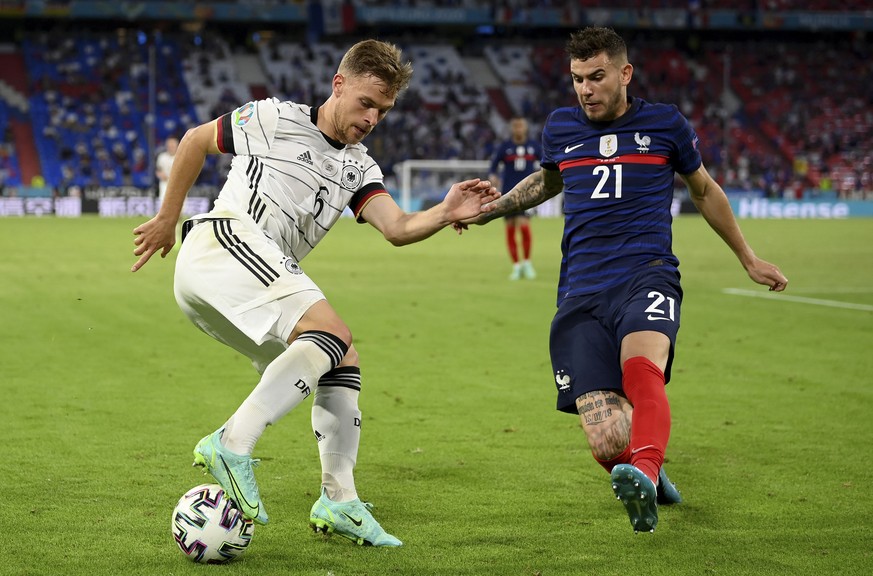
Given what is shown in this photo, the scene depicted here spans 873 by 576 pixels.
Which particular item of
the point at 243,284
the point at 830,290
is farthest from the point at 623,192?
the point at 830,290

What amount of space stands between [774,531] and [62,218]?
33.8 metres

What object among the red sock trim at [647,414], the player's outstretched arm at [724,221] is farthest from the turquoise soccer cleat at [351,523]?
the player's outstretched arm at [724,221]

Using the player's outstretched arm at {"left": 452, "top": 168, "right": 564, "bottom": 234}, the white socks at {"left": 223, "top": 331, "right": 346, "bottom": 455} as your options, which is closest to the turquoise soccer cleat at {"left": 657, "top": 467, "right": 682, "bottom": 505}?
the player's outstretched arm at {"left": 452, "top": 168, "right": 564, "bottom": 234}

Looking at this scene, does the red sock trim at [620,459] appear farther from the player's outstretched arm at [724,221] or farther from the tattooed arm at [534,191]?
the tattooed arm at [534,191]

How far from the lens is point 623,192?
5168 millimetres

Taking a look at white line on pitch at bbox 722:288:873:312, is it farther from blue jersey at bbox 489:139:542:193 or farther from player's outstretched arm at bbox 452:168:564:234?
player's outstretched arm at bbox 452:168:564:234

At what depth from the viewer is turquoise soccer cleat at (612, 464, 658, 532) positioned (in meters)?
4.04

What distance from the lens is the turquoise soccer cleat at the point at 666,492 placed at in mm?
5496

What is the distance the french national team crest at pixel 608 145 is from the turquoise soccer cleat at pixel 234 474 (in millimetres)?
2164

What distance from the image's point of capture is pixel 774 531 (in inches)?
199

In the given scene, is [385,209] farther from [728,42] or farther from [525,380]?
[728,42]

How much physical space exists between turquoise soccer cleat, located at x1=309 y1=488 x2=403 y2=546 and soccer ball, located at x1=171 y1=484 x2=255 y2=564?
15.7 inches

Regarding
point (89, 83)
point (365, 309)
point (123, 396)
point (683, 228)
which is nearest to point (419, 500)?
point (123, 396)

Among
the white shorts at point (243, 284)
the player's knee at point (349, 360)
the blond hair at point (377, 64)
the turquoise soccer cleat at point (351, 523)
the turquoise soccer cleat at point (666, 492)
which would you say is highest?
the blond hair at point (377, 64)
